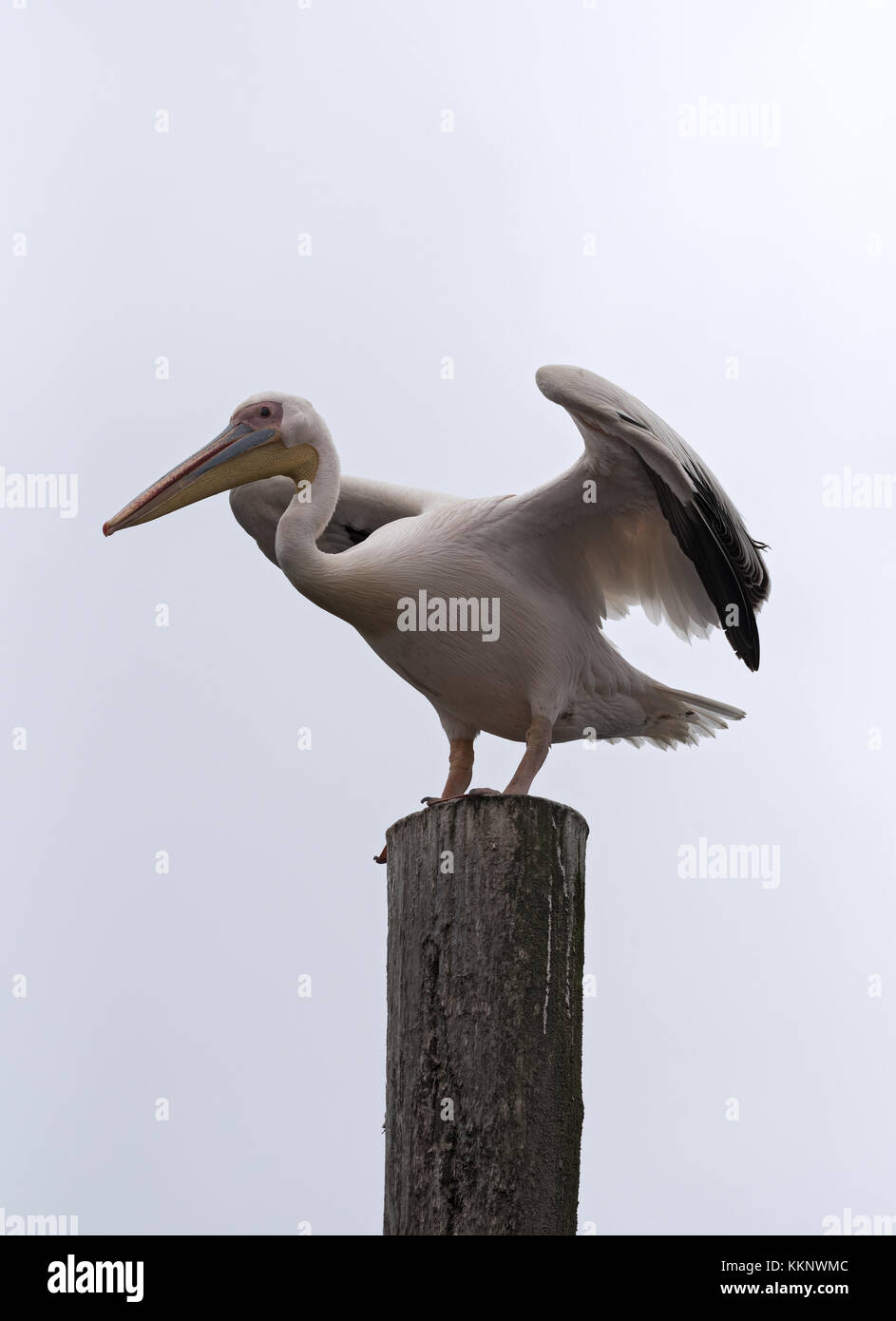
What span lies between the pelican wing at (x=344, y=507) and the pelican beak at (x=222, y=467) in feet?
0.92

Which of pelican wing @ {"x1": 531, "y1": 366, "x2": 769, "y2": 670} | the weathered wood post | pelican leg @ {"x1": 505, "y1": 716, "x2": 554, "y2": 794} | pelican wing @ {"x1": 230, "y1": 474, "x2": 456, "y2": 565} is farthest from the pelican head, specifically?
the weathered wood post

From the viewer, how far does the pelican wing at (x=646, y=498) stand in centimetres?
545

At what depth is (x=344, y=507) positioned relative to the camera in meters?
6.73

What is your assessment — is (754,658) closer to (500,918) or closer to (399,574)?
(399,574)

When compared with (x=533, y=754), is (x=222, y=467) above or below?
above

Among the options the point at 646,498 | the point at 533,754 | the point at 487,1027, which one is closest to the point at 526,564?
the point at 646,498

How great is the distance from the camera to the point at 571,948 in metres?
3.93

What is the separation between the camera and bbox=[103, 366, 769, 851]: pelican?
18.2 feet

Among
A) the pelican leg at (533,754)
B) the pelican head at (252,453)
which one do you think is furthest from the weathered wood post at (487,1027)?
the pelican head at (252,453)

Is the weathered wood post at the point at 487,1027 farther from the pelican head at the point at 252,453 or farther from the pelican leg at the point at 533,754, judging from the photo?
the pelican head at the point at 252,453

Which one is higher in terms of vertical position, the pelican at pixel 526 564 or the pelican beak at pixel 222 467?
the pelican beak at pixel 222 467

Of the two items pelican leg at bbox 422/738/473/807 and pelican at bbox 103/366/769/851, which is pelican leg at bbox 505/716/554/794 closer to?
pelican at bbox 103/366/769/851

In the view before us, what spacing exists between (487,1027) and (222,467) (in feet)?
9.33

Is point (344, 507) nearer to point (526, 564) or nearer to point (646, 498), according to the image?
point (526, 564)
